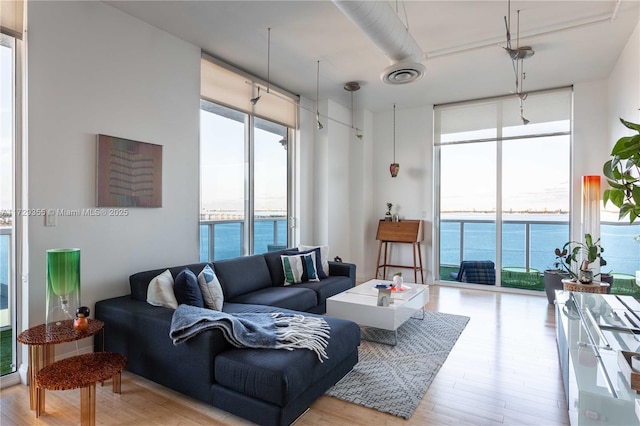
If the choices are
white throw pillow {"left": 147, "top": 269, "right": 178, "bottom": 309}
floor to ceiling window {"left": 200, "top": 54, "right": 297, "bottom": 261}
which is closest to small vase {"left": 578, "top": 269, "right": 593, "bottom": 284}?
floor to ceiling window {"left": 200, "top": 54, "right": 297, "bottom": 261}

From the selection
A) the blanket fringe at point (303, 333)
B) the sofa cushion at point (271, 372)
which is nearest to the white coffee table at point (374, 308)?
the blanket fringe at point (303, 333)

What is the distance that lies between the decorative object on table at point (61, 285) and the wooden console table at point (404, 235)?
4.70m

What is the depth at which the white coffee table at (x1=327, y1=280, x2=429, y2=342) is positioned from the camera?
3.28 meters

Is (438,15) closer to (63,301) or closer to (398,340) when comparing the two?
(398,340)

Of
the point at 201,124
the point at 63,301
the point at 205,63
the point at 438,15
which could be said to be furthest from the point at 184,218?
the point at 438,15

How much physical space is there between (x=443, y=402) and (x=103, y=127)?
11.6 feet

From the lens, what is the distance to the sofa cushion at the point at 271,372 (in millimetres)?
1954

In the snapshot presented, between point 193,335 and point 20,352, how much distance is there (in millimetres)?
1604

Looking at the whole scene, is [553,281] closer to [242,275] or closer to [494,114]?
[494,114]

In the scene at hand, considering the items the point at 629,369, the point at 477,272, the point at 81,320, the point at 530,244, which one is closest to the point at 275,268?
the point at 81,320

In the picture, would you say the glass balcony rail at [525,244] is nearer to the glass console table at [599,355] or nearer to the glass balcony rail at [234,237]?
the glass console table at [599,355]

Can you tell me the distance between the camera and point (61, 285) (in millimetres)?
2463

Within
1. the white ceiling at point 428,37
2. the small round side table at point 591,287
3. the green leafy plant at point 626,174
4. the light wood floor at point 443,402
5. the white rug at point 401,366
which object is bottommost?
the light wood floor at point 443,402

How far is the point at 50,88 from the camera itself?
9.04 ft
